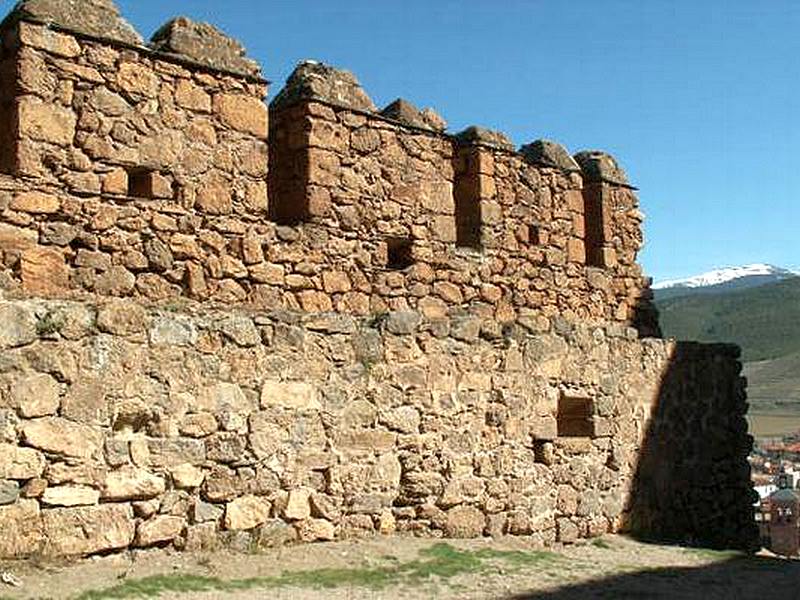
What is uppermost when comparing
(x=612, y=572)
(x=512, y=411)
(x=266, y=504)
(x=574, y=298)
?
(x=574, y=298)

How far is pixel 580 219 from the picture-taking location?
428 inches

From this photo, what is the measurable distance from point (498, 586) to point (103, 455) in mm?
2795

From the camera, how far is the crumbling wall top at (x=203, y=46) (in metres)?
7.90

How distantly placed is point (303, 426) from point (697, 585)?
3191mm

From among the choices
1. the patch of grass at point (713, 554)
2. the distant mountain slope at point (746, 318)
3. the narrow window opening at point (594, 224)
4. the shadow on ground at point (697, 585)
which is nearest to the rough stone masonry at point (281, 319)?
the narrow window opening at point (594, 224)

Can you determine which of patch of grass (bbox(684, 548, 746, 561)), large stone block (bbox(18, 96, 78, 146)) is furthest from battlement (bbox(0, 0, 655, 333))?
patch of grass (bbox(684, 548, 746, 561))

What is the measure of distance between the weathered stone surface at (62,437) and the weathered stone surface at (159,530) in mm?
611

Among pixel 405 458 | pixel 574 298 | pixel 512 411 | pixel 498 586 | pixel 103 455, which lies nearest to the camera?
pixel 103 455

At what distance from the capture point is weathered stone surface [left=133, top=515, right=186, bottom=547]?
690 cm

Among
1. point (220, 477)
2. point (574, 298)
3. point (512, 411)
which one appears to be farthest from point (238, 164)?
point (574, 298)

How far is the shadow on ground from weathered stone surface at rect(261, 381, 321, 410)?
81.0 inches

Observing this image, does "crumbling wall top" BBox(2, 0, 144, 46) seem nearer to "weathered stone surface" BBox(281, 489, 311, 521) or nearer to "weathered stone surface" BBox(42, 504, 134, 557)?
"weathered stone surface" BBox(42, 504, 134, 557)

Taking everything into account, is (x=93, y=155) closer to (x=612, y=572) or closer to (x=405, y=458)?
(x=405, y=458)

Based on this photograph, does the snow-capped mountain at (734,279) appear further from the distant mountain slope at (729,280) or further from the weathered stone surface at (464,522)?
the weathered stone surface at (464,522)
